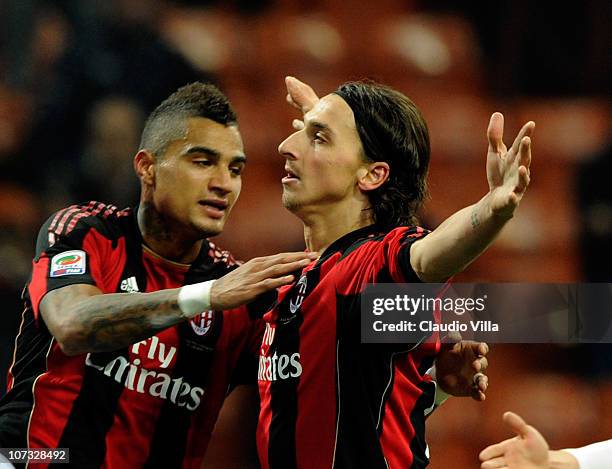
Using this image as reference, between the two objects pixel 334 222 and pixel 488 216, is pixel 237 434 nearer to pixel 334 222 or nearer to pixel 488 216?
pixel 334 222

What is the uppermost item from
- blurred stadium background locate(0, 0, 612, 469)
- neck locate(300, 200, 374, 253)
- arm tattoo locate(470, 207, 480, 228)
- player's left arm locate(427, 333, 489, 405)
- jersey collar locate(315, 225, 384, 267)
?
blurred stadium background locate(0, 0, 612, 469)

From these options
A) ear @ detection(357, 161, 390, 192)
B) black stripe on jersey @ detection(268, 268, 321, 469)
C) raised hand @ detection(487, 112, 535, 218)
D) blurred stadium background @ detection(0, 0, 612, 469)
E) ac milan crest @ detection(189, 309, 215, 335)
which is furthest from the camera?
blurred stadium background @ detection(0, 0, 612, 469)

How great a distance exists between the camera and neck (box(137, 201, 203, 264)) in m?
3.23

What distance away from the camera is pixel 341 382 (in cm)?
273

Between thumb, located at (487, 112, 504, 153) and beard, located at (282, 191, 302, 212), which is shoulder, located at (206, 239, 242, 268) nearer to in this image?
beard, located at (282, 191, 302, 212)

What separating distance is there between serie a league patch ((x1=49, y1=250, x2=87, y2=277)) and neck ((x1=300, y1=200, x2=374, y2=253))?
0.68 metres

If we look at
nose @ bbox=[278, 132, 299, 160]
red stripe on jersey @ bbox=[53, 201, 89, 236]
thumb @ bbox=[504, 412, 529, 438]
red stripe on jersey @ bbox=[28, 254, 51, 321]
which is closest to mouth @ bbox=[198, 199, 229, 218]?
nose @ bbox=[278, 132, 299, 160]

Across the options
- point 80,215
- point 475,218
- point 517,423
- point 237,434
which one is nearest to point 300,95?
point 80,215

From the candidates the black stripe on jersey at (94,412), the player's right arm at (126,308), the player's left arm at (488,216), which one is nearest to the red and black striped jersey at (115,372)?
the black stripe on jersey at (94,412)

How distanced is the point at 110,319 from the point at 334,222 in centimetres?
74

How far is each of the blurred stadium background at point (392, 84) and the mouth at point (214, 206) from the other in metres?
1.74

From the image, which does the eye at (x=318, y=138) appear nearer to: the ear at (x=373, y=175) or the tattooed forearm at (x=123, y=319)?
the ear at (x=373, y=175)

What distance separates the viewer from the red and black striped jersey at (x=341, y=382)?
271 centimetres

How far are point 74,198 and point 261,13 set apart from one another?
1.54 metres
